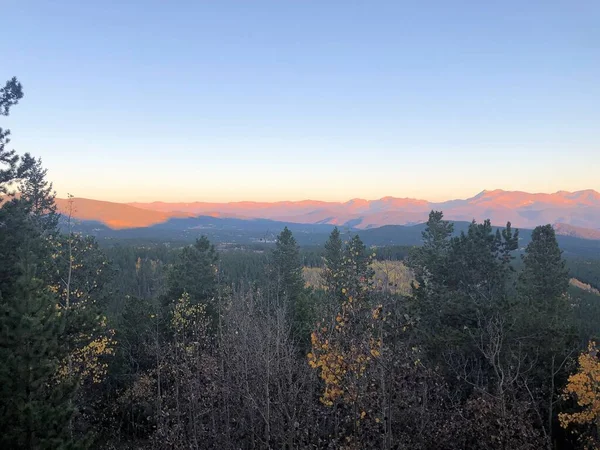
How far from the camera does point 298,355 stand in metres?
23.2

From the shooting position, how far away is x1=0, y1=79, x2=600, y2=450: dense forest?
9.27m

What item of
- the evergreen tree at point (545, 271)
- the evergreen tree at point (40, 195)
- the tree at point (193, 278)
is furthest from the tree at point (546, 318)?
the evergreen tree at point (40, 195)

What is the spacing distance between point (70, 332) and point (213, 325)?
1610cm

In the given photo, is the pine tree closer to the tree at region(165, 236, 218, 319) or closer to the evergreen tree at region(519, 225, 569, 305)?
the tree at region(165, 236, 218, 319)

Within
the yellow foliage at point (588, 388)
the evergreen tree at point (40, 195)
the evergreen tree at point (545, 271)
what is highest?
the evergreen tree at point (40, 195)

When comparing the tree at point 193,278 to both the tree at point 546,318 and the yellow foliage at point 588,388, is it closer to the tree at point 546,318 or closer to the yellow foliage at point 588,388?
the tree at point 546,318

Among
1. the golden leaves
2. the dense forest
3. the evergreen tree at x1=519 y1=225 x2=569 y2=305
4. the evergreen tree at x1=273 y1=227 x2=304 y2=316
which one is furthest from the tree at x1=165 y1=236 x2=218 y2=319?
the evergreen tree at x1=519 y1=225 x2=569 y2=305

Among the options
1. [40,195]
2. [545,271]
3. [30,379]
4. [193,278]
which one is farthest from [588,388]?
[40,195]

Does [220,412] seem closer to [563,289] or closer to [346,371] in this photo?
[346,371]

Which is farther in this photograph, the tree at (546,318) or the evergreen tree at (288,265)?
the evergreen tree at (288,265)

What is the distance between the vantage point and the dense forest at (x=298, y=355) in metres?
9.27

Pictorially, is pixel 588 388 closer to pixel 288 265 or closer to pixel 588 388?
pixel 588 388

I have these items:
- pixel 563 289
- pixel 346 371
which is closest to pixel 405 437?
pixel 346 371

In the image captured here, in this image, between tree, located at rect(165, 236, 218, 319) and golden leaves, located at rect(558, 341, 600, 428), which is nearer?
golden leaves, located at rect(558, 341, 600, 428)
